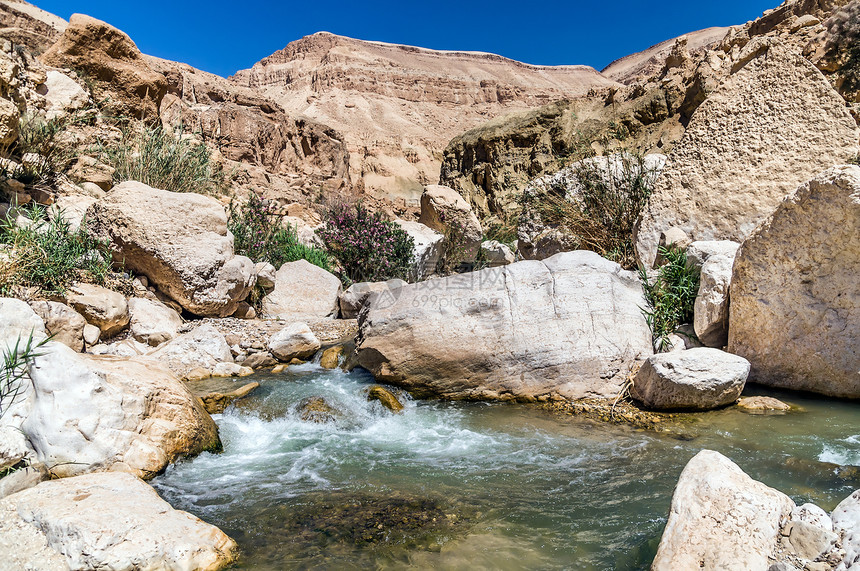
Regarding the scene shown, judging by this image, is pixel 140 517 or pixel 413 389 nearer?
pixel 140 517

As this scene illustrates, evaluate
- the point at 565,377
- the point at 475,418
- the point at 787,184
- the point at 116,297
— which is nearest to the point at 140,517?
the point at 475,418

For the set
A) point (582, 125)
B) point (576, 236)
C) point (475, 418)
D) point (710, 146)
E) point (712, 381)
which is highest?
point (582, 125)

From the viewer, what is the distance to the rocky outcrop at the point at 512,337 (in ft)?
16.8

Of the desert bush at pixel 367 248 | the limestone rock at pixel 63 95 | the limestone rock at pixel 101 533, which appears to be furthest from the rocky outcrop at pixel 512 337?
the limestone rock at pixel 63 95

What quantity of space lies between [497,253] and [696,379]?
857 cm

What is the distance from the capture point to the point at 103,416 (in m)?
3.36

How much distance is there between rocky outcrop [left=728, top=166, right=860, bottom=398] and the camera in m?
4.43

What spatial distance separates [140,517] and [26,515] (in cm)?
53

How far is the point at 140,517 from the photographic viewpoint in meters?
2.54

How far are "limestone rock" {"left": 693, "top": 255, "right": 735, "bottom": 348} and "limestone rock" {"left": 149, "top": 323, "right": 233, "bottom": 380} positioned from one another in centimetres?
525

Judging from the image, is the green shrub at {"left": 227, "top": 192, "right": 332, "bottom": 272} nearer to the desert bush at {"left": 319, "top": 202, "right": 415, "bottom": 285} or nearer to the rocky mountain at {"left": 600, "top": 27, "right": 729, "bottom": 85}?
the desert bush at {"left": 319, "top": 202, "right": 415, "bottom": 285}

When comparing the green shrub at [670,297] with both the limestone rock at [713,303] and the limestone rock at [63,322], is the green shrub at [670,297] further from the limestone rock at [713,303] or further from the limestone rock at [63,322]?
the limestone rock at [63,322]

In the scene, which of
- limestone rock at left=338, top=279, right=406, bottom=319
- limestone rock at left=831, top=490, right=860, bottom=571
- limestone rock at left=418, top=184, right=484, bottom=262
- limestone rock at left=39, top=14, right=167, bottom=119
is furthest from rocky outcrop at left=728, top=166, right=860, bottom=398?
limestone rock at left=39, top=14, right=167, bottom=119

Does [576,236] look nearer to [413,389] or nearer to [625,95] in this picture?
[413,389]
